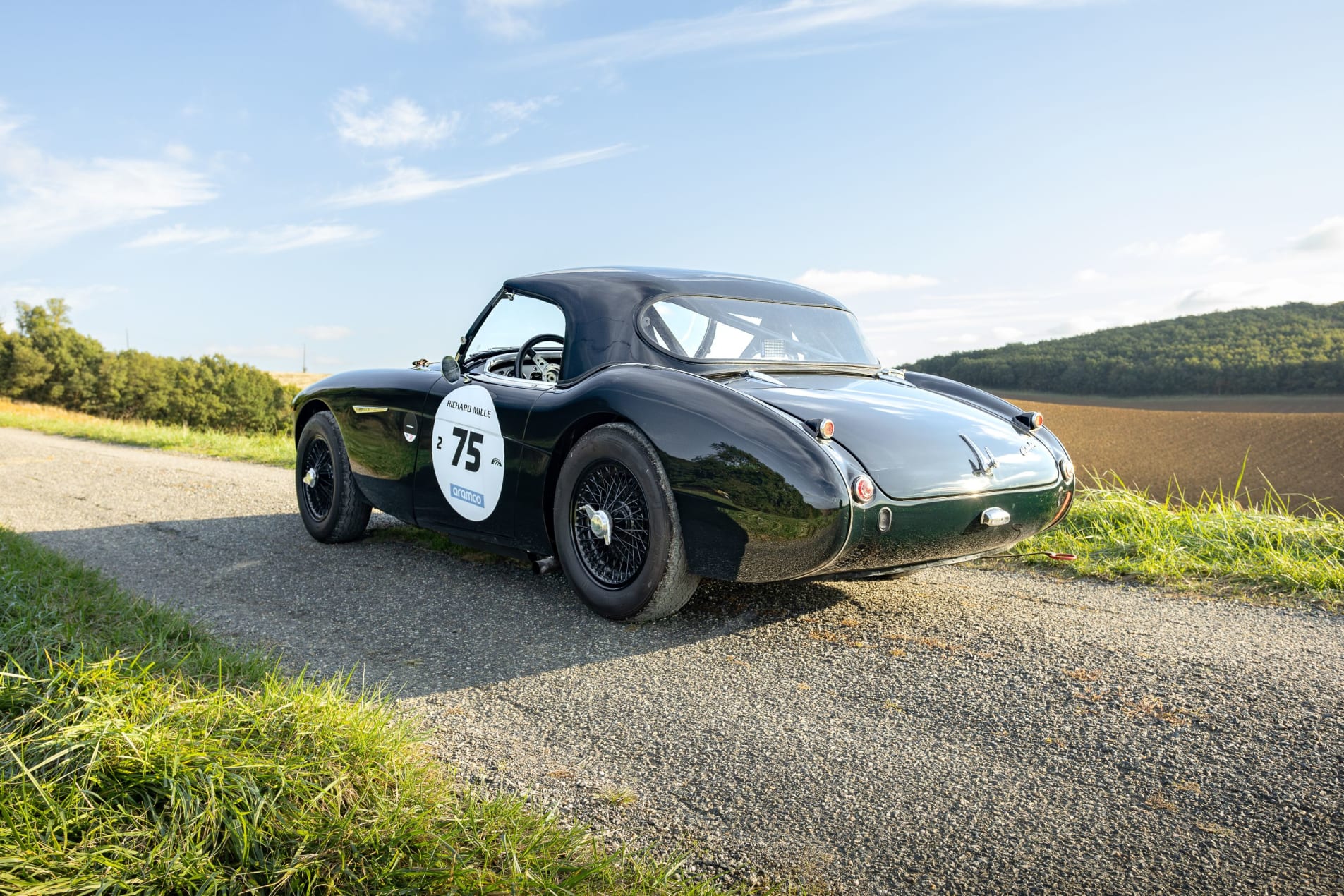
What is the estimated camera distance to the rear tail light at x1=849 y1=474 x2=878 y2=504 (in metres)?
3.19


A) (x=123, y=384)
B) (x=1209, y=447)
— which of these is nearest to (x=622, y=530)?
(x=1209, y=447)

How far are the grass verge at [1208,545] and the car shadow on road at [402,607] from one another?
1858 mm

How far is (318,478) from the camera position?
5.65 meters

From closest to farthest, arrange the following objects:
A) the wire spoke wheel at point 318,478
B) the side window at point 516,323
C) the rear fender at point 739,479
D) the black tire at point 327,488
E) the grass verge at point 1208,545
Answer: the rear fender at point 739,479, the grass verge at point 1208,545, the side window at point 516,323, the black tire at point 327,488, the wire spoke wheel at point 318,478

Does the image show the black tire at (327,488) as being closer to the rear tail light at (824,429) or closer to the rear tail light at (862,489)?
the rear tail light at (824,429)

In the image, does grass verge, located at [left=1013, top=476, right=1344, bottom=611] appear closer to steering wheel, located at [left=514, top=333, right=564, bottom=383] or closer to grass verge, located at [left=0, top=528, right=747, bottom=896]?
steering wheel, located at [left=514, top=333, right=564, bottom=383]

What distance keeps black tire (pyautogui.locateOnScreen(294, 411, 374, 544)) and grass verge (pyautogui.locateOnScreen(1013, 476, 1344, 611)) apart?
12.8 ft

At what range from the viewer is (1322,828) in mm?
2146

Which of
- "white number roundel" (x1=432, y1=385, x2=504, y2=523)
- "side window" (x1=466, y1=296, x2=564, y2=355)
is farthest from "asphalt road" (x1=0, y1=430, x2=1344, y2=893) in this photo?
"side window" (x1=466, y1=296, x2=564, y2=355)

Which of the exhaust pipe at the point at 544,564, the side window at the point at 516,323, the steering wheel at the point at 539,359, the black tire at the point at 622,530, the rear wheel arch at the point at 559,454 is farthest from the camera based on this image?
the steering wheel at the point at 539,359

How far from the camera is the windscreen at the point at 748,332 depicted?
4098 millimetres

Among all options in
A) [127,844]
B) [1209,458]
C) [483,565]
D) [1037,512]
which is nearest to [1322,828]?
[1037,512]

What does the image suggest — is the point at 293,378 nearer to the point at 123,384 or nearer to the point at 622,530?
the point at 123,384

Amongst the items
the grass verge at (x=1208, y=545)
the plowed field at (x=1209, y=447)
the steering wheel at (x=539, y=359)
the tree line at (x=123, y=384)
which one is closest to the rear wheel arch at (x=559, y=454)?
the steering wheel at (x=539, y=359)
